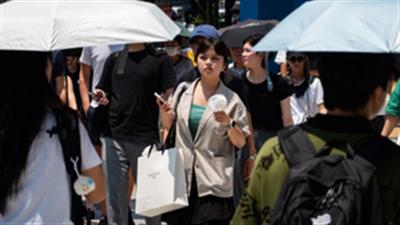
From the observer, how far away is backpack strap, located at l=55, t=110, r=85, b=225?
3.31 metres

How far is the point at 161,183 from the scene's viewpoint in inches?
230

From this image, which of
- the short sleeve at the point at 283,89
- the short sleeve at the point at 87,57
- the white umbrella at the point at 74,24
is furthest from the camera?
the short sleeve at the point at 87,57

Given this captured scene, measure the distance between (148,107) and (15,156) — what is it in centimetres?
363

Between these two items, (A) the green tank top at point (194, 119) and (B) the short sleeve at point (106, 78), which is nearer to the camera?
(A) the green tank top at point (194, 119)

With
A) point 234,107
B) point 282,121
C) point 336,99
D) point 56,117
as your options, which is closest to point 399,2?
point 336,99

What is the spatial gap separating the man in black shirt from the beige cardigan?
942 mm

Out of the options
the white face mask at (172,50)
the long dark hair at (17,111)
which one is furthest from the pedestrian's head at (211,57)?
the long dark hair at (17,111)

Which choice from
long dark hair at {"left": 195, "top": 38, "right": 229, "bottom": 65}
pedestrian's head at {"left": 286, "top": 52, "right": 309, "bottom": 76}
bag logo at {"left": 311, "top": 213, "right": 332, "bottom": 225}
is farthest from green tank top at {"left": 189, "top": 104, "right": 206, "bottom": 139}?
bag logo at {"left": 311, "top": 213, "right": 332, "bottom": 225}

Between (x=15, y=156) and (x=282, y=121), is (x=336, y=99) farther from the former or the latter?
(x=282, y=121)

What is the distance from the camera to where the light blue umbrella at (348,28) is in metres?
2.88

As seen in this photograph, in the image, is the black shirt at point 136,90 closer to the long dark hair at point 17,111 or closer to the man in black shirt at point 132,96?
the man in black shirt at point 132,96

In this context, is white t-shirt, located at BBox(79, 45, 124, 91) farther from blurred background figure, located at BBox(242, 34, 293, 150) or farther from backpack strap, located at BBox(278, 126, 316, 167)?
backpack strap, located at BBox(278, 126, 316, 167)

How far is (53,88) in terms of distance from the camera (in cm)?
343

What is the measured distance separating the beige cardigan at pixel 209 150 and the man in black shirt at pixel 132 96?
942 millimetres
